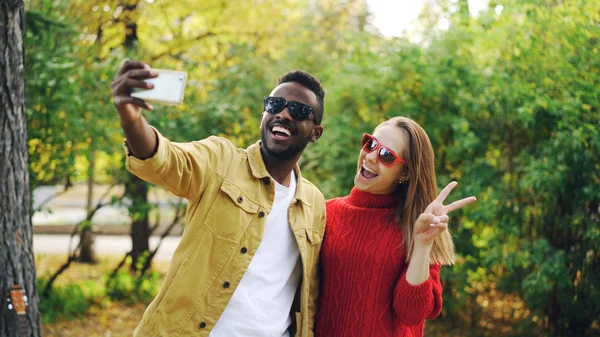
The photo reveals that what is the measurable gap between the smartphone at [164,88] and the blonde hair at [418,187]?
1466 millimetres

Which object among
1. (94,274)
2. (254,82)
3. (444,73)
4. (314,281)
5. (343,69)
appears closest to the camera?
(314,281)

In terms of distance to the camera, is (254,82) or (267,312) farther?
(254,82)

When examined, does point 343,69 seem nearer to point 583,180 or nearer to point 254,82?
point 254,82

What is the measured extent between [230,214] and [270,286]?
14.5 inches

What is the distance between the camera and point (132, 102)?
197 centimetres

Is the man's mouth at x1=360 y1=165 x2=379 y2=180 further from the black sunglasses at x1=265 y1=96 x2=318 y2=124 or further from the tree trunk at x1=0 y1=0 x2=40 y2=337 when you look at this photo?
the tree trunk at x1=0 y1=0 x2=40 y2=337

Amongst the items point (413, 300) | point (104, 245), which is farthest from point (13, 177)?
point (104, 245)

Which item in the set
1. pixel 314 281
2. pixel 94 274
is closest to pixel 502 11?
pixel 314 281

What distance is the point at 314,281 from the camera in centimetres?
310

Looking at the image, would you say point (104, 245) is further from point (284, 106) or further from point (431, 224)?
point (431, 224)

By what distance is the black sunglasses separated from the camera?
2.81m

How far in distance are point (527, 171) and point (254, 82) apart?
154 inches

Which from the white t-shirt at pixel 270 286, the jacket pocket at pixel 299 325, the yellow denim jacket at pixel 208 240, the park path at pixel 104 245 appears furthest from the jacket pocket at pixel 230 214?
the park path at pixel 104 245

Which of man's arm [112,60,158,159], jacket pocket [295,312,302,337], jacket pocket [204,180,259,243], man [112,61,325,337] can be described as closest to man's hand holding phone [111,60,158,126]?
man's arm [112,60,158,159]
